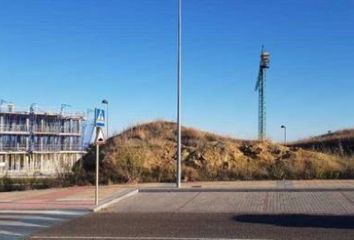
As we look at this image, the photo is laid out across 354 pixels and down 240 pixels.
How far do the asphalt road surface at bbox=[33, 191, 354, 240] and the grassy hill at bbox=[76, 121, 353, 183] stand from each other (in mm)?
7448

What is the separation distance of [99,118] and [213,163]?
11979 mm

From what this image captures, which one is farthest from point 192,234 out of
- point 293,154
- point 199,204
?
point 293,154

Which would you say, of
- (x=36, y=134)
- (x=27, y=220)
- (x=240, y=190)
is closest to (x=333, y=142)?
(x=240, y=190)

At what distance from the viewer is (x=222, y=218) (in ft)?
52.2

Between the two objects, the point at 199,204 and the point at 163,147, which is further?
the point at 163,147

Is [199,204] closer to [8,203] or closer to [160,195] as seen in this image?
[160,195]

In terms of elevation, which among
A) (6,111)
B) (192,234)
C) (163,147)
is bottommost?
(192,234)

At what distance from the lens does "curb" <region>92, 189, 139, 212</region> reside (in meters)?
18.4

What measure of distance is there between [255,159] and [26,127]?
338ft

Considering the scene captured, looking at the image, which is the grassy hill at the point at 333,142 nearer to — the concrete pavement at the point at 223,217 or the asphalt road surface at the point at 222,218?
the concrete pavement at the point at 223,217

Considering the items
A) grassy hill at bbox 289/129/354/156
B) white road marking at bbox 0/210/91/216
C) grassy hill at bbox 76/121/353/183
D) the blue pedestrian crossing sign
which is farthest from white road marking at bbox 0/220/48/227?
grassy hill at bbox 289/129/354/156

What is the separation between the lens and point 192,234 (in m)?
13.5

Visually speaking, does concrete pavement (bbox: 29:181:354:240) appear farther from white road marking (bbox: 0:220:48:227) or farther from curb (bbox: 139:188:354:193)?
white road marking (bbox: 0:220:48:227)

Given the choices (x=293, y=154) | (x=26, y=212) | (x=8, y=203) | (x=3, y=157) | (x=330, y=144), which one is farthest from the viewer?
(x=3, y=157)
